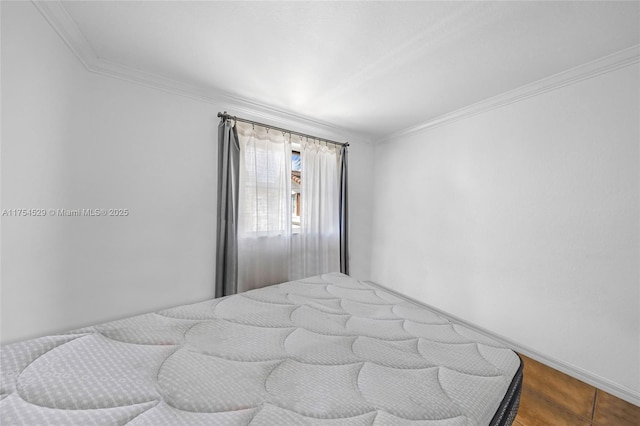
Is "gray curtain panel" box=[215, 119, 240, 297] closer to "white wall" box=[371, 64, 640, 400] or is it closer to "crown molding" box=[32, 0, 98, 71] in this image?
"crown molding" box=[32, 0, 98, 71]

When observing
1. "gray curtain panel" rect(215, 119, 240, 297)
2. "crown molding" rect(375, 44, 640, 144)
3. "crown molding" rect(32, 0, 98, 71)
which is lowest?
"gray curtain panel" rect(215, 119, 240, 297)

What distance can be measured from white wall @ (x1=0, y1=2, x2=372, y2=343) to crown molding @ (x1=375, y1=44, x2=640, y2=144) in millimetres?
2570

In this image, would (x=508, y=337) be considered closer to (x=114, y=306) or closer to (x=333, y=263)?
(x=333, y=263)

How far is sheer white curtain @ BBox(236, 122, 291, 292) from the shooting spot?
2.59m

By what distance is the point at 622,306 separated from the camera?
5.64 ft

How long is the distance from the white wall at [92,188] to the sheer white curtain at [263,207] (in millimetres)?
301

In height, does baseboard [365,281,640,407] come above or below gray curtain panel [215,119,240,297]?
below

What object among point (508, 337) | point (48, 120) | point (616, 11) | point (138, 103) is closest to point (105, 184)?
point (48, 120)

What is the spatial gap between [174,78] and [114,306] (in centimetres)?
206

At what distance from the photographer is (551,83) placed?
6.52 feet

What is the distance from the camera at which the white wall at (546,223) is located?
172 cm

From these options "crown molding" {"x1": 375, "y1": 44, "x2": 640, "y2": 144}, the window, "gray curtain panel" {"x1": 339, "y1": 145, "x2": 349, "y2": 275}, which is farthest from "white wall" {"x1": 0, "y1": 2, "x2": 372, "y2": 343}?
"crown molding" {"x1": 375, "y1": 44, "x2": 640, "y2": 144}

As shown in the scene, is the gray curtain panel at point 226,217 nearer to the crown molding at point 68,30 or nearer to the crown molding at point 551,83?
the crown molding at point 68,30

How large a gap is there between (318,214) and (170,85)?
2.05 m
